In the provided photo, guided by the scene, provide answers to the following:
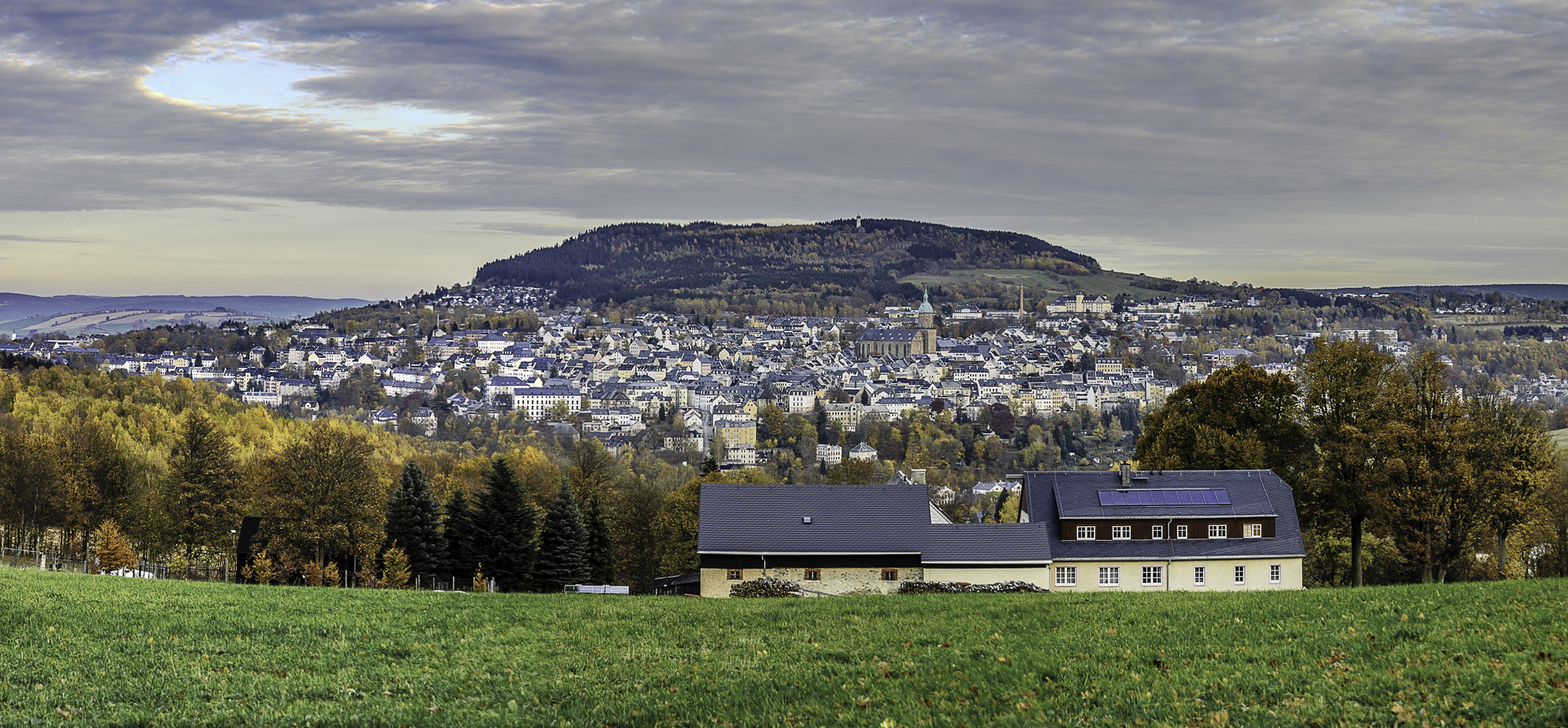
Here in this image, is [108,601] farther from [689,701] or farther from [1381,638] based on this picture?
[1381,638]

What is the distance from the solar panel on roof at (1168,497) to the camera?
113 ft

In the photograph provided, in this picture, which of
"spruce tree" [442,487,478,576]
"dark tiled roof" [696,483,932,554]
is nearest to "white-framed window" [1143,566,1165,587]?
"dark tiled roof" [696,483,932,554]

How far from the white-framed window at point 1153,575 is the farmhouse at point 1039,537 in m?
0.03

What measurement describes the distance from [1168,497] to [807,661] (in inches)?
970

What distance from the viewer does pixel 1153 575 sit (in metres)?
33.9

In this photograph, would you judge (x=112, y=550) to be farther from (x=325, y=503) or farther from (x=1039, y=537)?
(x=1039, y=537)

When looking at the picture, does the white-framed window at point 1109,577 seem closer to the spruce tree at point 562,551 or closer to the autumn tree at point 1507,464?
the autumn tree at point 1507,464

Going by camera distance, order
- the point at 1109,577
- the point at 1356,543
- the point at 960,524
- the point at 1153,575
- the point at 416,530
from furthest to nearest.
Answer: the point at 416,530, the point at 1356,543, the point at 1153,575, the point at 1109,577, the point at 960,524

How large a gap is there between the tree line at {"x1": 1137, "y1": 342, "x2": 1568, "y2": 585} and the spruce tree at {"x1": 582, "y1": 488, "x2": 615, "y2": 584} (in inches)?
809

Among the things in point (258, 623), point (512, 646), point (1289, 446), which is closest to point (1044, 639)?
point (512, 646)

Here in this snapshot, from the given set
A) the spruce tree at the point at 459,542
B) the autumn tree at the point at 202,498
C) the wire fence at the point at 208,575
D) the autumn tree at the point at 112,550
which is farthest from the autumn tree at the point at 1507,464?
the autumn tree at the point at 202,498

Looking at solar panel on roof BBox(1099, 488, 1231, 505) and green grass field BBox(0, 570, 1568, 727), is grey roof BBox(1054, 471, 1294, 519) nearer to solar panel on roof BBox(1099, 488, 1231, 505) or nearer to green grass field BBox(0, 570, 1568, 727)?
solar panel on roof BBox(1099, 488, 1231, 505)

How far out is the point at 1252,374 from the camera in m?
40.2

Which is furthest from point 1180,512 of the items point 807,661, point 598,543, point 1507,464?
point 807,661
